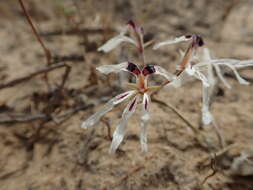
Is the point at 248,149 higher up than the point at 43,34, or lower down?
lower down

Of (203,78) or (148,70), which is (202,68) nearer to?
(203,78)

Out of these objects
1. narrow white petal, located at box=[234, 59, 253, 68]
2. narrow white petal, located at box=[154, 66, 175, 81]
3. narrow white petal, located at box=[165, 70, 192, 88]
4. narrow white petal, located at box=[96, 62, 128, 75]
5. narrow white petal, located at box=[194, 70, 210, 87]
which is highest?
narrow white petal, located at box=[96, 62, 128, 75]

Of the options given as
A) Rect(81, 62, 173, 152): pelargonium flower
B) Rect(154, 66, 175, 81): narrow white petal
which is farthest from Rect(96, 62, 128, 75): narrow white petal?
Rect(154, 66, 175, 81): narrow white petal

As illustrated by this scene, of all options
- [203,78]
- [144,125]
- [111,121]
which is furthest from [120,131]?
[111,121]

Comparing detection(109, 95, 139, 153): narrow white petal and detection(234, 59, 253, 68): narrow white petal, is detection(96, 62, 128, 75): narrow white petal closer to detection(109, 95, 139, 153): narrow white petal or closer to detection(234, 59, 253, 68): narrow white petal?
detection(109, 95, 139, 153): narrow white petal

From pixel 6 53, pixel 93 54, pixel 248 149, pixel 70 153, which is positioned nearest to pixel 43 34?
pixel 6 53

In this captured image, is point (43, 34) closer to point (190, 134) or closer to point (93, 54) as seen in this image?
point (93, 54)
